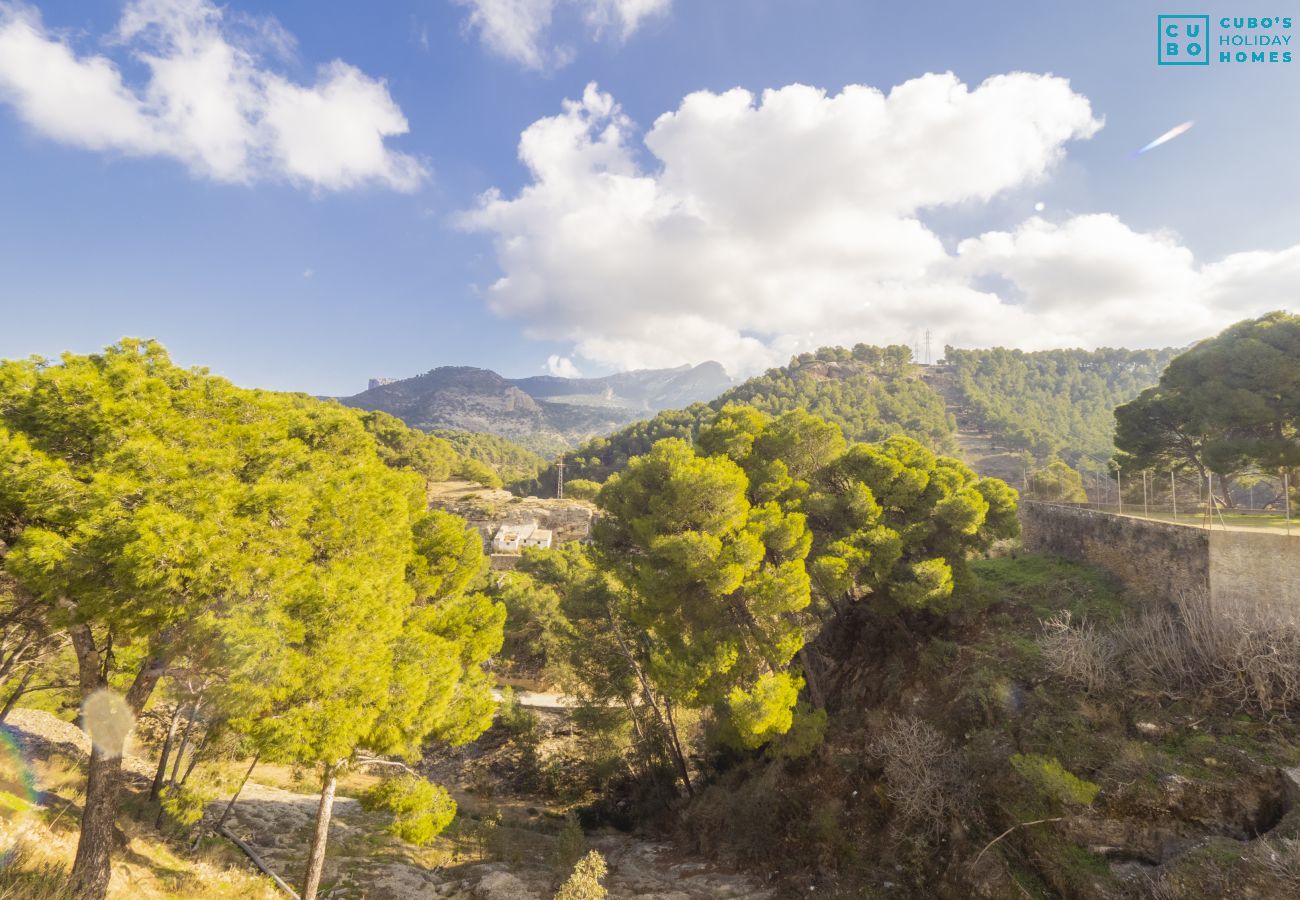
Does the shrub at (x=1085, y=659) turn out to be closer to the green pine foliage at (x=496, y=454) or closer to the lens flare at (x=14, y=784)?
the lens flare at (x=14, y=784)

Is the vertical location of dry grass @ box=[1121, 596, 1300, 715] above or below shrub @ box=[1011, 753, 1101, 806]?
above

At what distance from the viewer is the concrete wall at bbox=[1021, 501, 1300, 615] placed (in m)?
10.1

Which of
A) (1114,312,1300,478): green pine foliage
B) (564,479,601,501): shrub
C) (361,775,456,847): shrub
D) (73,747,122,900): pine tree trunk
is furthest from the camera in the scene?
(564,479,601,501): shrub

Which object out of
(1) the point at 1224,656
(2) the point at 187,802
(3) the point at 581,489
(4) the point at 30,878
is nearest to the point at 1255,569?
(1) the point at 1224,656

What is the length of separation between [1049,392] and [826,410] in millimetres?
58527

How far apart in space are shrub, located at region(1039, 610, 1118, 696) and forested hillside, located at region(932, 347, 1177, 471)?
250ft

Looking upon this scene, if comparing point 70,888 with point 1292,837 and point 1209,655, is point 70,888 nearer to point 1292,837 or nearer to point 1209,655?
point 1292,837

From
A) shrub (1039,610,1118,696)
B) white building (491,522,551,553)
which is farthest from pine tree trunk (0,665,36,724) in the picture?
white building (491,522,551,553)

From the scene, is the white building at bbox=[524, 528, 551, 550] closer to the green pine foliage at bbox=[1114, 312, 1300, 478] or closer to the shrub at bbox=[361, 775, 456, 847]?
the shrub at bbox=[361, 775, 456, 847]

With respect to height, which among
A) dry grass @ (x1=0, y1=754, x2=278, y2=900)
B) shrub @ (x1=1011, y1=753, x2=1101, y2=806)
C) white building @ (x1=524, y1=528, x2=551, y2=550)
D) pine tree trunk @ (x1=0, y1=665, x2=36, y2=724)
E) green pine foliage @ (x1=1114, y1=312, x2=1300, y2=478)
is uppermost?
green pine foliage @ (x1=1114, y1=312, x2=1300, y2=478)

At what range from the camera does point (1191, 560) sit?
37.8 ft

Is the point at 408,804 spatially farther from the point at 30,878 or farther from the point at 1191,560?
the point at 1191,560

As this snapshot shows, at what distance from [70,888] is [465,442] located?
104 metres

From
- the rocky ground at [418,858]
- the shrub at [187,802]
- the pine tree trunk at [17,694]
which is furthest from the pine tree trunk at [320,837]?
the pine tree trunk at [17,694]
